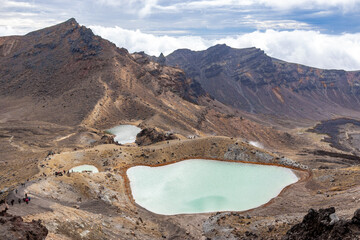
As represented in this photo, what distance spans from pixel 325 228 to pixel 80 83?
123 m

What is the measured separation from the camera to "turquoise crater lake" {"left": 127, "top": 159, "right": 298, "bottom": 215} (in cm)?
3959

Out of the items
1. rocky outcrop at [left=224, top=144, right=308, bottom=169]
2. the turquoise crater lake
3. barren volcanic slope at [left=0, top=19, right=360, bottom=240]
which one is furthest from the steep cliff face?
the turquoise crater lake

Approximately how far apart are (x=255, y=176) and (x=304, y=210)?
13848 mm

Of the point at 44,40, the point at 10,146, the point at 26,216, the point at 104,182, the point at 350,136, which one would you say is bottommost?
the point at 350,136

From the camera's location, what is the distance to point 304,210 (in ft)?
116

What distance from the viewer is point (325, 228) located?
21422 mm

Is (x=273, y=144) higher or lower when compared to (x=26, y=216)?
lower

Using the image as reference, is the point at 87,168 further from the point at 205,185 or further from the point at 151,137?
the point at 151,137

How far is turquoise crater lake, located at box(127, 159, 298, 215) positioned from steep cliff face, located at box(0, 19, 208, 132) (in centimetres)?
5888

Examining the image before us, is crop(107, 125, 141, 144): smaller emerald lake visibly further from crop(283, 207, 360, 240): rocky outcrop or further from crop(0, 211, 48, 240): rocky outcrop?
crop(283, 207, 360, 240): rocky outcrop

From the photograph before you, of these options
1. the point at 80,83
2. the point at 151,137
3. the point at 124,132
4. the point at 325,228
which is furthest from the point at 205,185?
the point at 80,83

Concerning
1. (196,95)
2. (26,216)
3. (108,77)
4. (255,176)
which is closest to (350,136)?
(196,95)

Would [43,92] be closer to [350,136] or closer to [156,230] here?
[156,230]

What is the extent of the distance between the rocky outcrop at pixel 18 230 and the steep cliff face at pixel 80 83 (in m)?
83.1
